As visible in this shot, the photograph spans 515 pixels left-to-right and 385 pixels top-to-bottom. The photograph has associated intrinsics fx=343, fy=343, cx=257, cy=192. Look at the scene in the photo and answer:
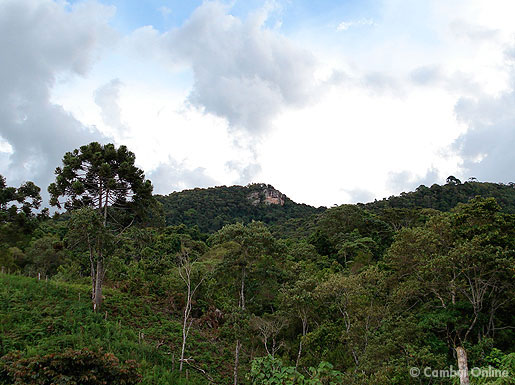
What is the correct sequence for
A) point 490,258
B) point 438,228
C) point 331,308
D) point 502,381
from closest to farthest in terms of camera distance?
point 502,381, point 490,258, point 438,228, point 331,308

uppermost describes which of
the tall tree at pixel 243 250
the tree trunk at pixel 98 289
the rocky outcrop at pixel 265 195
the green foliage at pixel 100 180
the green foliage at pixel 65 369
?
the rocky outcrop at pixel 265 195

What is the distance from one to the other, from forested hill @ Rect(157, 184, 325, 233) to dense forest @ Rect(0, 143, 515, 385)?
2431 inches

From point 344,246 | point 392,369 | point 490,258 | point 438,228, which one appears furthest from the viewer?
point 344,246

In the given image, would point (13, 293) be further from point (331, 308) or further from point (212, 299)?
point (331, 308)

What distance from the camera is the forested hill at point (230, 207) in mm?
85562

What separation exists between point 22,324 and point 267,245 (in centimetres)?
1063

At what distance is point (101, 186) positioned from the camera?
1744cm

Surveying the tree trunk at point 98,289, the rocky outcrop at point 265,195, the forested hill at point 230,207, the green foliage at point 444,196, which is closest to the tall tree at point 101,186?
the tree trunk at point 98,289

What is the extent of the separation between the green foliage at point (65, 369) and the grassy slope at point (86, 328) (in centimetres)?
457

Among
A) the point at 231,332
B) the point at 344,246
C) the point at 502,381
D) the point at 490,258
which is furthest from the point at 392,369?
the point at 344,246

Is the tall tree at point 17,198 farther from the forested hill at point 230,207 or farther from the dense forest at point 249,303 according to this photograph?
the forested hill at point 230,207

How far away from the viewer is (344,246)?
111 feet

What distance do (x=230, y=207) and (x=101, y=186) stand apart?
269ft

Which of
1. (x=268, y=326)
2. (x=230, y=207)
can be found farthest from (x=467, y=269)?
(x=230, y=207)
